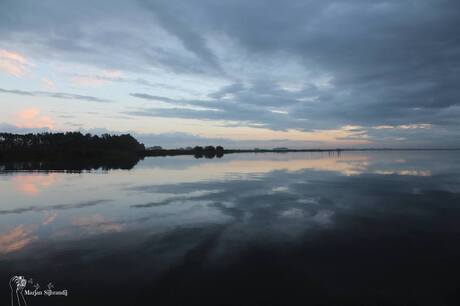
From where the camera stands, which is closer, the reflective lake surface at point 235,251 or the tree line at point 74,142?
the reflective lake surface at point 235,251

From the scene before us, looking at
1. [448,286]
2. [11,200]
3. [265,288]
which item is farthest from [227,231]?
[11,200]

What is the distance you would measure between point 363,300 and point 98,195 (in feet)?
79.3

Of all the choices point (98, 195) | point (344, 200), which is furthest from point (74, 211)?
point (344, 200)

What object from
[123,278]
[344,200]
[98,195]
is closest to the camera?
[123,278]

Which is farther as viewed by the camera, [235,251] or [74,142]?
[74,142]

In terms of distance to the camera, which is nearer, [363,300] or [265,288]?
[363,300]

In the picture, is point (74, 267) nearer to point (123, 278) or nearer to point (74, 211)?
point (123, 278)

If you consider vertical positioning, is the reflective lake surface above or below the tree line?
below

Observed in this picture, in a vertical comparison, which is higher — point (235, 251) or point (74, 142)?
point (74, 142)

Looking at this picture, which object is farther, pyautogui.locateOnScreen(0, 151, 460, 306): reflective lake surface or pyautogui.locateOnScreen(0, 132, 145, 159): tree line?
pyautogui.locateOnScreen(0, 132, 145, 159): tree line

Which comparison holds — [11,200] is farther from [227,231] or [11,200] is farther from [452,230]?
[452,230]

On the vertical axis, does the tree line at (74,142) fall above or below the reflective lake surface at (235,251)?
above

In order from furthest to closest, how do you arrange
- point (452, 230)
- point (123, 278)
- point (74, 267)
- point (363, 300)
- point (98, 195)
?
1. point (98, 195)
2. point (452, 230)
3. point (74, 267)
4. point (123, 278)
5. point (363, 300)

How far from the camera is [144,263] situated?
11.3 meters
